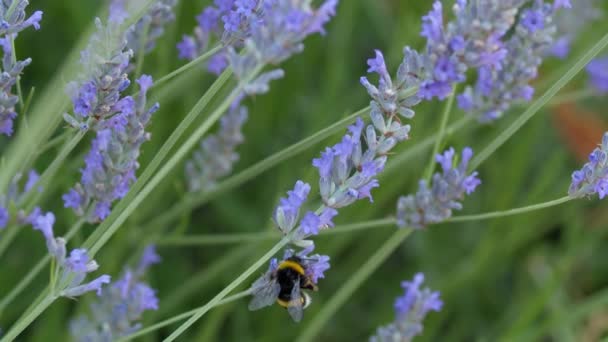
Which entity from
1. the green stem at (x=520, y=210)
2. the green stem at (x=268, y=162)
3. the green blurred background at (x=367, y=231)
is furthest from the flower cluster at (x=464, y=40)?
the green blurred background at (x=367, y=231)

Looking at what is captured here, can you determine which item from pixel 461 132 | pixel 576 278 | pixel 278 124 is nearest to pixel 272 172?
pixel 278 124

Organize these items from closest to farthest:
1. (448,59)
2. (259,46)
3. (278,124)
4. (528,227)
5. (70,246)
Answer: (259,46) → (448,59) → (70,246) → (528,227) → (278,124)

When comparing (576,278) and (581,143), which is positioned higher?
(581,143)

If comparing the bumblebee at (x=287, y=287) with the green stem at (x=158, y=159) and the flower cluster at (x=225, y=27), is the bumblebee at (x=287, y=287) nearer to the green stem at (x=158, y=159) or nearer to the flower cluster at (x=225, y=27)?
the green stem at (x=158, y=159)

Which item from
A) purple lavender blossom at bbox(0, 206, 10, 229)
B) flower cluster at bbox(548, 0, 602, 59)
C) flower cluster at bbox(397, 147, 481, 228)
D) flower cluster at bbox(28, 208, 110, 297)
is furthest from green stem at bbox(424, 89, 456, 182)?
flower cluster at bbox(548, 0, 602, 59)

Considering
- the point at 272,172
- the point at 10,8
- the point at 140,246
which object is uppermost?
the point at 272,172

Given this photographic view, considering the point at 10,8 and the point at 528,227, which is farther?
the point at 528,227

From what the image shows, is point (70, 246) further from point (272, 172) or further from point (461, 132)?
point (461, 132)
